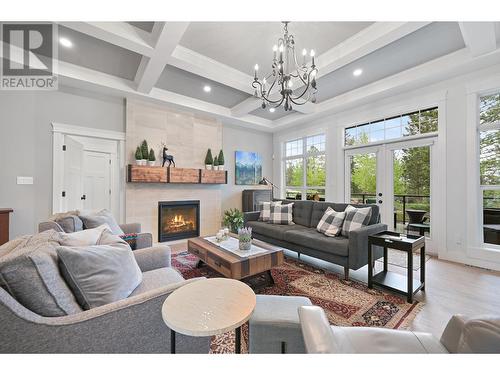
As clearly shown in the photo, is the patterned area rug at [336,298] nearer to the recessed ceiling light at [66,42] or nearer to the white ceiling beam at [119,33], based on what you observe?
the white ceiling beam at [119,33]

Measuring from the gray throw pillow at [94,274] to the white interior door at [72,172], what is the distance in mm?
3214

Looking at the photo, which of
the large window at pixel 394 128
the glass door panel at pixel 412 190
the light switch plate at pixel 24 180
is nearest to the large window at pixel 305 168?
the large window at pixel 394 128

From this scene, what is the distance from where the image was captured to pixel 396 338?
0.95 meters

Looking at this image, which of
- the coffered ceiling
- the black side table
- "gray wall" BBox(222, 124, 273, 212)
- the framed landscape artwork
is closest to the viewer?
the black side table

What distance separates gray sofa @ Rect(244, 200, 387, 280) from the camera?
2.41m

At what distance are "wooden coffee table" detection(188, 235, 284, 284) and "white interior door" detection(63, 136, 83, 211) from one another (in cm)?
266

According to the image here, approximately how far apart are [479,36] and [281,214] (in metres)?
3.26

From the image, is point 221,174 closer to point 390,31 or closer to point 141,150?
point 141,150

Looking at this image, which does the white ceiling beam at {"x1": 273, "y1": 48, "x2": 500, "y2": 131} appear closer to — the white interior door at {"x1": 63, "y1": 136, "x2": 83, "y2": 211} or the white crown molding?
the white crown molding

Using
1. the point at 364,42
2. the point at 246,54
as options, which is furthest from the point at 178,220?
the point at 364,42

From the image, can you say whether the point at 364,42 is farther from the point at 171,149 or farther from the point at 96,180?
the point at 96,180

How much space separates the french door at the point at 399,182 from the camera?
11.6 feet

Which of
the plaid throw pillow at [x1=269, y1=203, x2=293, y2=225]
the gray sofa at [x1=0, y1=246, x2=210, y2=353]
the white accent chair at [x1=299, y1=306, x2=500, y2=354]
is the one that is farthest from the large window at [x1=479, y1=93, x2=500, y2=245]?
the gray sofa at [x1=0, y1=246, x2=210, y2=353]

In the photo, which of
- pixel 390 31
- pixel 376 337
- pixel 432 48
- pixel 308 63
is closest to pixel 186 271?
pixel 376 337
